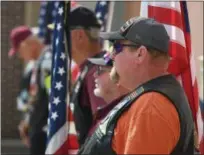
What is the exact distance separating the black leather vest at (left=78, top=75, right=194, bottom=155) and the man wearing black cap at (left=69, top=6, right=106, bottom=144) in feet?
5.56

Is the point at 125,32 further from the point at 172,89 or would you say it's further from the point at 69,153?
the point at 69,153

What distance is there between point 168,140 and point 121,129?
0.23 m

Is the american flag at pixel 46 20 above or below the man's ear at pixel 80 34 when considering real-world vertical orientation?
below

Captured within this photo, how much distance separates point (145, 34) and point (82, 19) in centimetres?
251

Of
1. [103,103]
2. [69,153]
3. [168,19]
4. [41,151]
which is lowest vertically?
[41,151]

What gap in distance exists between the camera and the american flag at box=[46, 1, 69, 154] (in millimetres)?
5508

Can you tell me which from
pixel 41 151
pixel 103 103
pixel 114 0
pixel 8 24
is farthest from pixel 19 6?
pixel 103 103

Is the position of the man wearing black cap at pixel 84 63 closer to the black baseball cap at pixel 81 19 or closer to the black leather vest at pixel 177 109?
the black baseball cap at pixel 81 19

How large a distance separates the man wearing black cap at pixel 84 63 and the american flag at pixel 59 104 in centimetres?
10

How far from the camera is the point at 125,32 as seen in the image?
3293mm

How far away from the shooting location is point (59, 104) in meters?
5.50

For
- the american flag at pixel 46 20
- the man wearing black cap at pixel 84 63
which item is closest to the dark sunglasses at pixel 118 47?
the man wearing black cap at pixel 84 63

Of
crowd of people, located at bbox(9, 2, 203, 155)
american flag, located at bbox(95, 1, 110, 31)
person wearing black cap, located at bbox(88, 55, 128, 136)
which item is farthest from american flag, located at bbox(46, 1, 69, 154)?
crowd of people, located at bbox(9, 2, 203, 155)

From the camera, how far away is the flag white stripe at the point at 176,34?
414 centimetres
